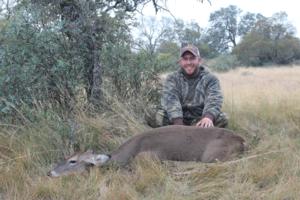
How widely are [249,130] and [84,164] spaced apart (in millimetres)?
2389

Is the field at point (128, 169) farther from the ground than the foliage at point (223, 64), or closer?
farther from the ground

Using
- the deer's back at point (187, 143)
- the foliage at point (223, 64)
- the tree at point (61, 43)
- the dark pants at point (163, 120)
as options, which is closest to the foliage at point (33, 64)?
the tree at point (61, 43)

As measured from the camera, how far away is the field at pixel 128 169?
4145 mm

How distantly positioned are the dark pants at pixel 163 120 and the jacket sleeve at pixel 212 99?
0.20 meters

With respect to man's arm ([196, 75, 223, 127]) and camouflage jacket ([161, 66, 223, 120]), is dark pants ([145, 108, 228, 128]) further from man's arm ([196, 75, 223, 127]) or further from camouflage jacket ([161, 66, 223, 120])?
man's arm ([196, 75, 223, 127])

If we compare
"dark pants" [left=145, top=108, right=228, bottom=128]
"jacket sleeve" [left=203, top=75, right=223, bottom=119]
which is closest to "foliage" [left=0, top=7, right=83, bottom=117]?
"dark pants" [left=145, top=108, right=228, bottom=128]

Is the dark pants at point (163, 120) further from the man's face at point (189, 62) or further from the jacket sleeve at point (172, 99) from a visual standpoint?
the man's face at point (189, 62)

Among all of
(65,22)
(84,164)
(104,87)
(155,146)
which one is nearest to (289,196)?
(155,146)

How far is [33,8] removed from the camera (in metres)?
6.23

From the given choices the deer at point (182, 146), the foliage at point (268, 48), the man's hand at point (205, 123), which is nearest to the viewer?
the deer at point (182, 146)

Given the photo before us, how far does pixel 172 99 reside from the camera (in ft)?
19.7

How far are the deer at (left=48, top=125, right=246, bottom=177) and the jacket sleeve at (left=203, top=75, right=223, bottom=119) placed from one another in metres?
0.64

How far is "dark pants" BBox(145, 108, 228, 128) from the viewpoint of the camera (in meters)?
6.02

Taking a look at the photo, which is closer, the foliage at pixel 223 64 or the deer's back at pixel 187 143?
the deer's back at pixel 187 143
